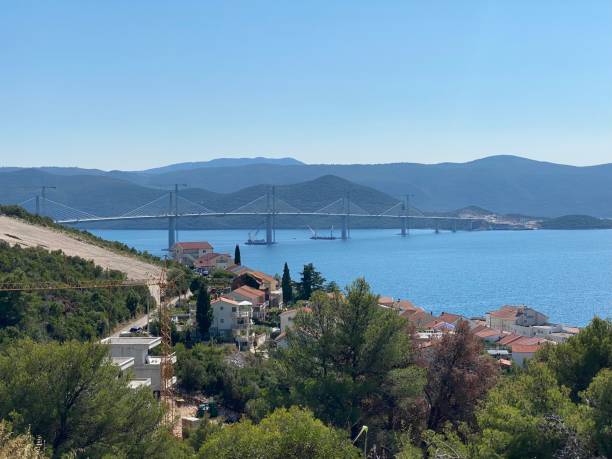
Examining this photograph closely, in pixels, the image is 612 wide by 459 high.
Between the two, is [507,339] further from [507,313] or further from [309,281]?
[309,281]

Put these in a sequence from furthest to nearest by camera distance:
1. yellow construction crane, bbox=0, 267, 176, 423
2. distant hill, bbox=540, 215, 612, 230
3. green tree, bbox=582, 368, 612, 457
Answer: distant hill, bbox=540, 215, 612, 230 → yellow construction crane, bbox=0, 267, 176, 423 → green tree, bbox=582, 368, 612, 457

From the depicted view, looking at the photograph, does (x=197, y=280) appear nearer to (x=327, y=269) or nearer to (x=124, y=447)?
(x=124, y=447)

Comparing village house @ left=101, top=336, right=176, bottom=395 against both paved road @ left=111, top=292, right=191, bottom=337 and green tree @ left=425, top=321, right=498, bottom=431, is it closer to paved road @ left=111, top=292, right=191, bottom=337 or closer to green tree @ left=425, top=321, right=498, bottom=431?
paved road @ left=111, top=292, right=191, bottom=337

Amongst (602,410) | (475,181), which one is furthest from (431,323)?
(475,181)

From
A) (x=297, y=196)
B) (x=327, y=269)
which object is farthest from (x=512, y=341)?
(x=297, y=196)

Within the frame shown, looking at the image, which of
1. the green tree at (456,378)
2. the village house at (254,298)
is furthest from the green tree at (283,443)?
the village house at (254,298)

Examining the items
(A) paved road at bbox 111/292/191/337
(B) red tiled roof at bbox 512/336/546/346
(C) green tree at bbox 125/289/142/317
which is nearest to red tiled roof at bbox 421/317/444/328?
(B) red tiled roof at bbox 512/336/546/346
